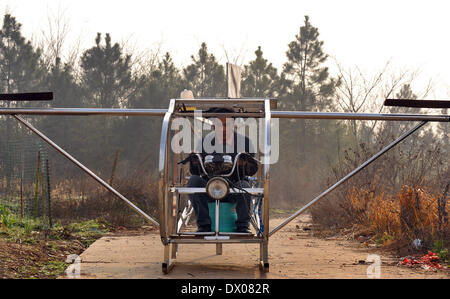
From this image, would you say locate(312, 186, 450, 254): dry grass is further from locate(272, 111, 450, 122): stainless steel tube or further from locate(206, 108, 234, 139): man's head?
locate(206, 108, 234, 139): man's head

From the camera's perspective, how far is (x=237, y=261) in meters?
7.47

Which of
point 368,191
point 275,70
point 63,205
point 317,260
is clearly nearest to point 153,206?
point 63,205

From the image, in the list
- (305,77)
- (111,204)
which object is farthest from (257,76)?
(111,204)

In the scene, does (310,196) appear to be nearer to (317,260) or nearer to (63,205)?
(63,205)

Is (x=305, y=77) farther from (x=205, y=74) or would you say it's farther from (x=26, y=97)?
(x=26, y=97)

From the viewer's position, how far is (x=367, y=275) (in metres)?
6.24

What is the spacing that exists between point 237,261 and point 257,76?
30309mm

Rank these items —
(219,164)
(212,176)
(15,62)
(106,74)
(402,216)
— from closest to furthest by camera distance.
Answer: (219,164) < (212,176) < (402,216) < (15,62) < (106,74)

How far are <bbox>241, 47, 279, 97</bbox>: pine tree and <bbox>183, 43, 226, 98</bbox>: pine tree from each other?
1.89 metres

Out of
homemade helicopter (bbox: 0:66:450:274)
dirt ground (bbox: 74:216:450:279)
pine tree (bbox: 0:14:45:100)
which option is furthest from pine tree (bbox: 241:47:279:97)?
homemade helicopter (bbox: 0:66:450:274)

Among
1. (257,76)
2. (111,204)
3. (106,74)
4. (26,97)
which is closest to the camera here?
(26,97)

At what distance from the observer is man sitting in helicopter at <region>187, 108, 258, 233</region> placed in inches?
259

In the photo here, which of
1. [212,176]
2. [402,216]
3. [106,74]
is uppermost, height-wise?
[106,74]

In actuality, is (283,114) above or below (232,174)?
above
